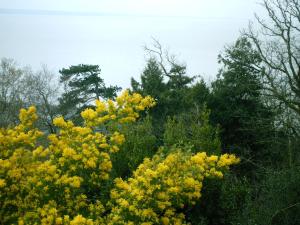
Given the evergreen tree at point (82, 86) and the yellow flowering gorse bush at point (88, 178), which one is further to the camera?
the evergreen tree at point (82, 86)

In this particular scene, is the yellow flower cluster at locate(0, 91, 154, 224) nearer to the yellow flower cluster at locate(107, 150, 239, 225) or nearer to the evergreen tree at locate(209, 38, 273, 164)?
the yellow flower cluster at locate(107, 150, 239, 225)

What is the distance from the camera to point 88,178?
6852 millimetres

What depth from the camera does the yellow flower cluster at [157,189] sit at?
5820 millimetres

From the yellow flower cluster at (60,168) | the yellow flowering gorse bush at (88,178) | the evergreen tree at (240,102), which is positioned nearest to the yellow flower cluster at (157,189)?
the yellow flowering gorse bush at (88,178)

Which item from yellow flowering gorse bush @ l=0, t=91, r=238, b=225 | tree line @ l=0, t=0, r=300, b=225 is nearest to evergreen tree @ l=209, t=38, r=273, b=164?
tree line @ l=0, t=0, r=300, b=225

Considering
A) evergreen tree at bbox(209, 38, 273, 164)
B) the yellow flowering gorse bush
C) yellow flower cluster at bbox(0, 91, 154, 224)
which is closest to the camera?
the yellow flowering gorse bush

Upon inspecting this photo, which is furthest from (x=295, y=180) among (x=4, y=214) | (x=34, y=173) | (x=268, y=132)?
(x=268, y=132)

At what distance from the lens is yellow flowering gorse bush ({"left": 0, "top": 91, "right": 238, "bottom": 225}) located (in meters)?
5.95

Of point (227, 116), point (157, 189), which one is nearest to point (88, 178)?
point (157, 189)

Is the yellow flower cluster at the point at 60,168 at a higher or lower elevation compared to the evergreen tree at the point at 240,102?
lower

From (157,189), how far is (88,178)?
4.96ft

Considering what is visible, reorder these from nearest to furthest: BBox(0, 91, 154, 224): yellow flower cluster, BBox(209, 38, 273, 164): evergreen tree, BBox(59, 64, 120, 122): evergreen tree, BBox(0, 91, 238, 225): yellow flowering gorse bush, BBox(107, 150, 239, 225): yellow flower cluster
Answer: BBox(107, 150, 239, 225): yellow flower cluster
BBox(0, 91, 238, 225): yellow flowering gorse bush
BBox(0, 91, 154, 224): yellow flower cluster
BBox(209, 38, 273, 164): evergreen tree
BBox(59, 64, 120, 122): evergreen tree

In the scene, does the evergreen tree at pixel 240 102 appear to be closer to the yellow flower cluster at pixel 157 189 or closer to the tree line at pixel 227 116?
the tree line at pixel 227 116

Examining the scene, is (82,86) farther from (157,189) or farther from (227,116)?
(157,189)
